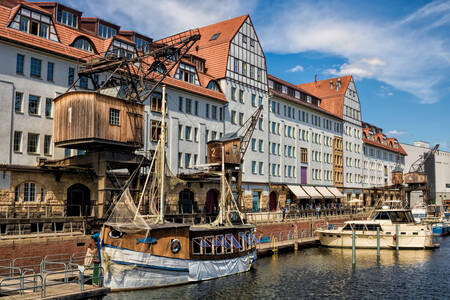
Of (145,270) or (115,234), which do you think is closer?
(115,234)

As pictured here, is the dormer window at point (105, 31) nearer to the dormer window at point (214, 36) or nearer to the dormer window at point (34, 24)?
the dormer window at point (34, 24)

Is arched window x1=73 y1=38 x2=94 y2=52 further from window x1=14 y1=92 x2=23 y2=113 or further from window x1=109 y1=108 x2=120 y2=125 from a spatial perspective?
window x1=109 y1=108 x2=120 y2=125

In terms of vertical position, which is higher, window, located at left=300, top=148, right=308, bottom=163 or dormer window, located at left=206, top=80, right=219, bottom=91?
dormer window, located at left=206, top=80, right=219, bottom=91

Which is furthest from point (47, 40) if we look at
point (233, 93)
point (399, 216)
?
point (399, 216)

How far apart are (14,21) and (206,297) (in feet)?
85.9

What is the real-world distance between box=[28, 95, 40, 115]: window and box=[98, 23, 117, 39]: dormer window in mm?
14139

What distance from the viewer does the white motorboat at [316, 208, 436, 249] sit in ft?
185

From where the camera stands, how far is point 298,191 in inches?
2938

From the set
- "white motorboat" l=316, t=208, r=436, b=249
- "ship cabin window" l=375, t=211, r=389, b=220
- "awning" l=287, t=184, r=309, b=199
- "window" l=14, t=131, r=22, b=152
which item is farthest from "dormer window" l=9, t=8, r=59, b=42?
"awning" l=287, t=184, r=309, b=199

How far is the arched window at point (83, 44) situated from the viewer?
44.5 m


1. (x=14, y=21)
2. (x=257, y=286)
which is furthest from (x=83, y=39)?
(x=257, y=286)

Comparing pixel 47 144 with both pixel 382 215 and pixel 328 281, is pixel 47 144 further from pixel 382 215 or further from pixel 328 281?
pixel 382 215

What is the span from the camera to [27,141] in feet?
128

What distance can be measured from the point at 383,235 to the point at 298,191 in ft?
63.2
